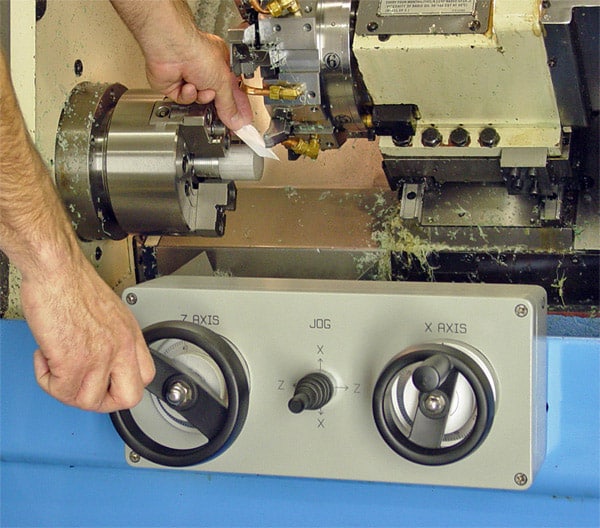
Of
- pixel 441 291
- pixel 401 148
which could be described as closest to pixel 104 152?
pixel 401 148

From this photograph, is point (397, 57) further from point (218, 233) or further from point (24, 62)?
point (24, 62)

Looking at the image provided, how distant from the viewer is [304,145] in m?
1.13

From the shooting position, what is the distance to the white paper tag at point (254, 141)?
1.12m

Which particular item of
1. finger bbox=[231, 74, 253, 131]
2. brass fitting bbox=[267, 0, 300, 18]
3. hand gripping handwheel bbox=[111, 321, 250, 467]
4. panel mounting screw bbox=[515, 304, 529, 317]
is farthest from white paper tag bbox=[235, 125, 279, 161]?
panel mounting screw bbox=[515, 304, 529, 317]

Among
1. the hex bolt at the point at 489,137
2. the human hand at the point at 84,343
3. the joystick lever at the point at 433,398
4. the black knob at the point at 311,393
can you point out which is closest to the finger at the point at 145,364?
the human hand at the point at 84,343

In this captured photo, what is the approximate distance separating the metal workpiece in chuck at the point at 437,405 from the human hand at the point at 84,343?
0.26 metres

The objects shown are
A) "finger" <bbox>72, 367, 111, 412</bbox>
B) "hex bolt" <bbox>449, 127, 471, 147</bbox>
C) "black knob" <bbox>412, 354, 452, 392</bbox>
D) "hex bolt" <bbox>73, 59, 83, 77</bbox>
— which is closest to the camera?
"black knob" <bbox>412, 354, 452, 392</bbox>

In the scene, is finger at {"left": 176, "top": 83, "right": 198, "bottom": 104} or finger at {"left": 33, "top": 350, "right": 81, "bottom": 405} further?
finger at {"left": 176, "top": 83, "right": 198, "bottom": 104}

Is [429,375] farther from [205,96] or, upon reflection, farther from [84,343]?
[205,96]

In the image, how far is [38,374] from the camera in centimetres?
88

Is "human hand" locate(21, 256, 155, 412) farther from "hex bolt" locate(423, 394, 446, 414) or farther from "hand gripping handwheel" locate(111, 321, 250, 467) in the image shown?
"hex bolt" locate(423, 394, 446, 414)

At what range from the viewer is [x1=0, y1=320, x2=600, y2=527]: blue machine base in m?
0.90

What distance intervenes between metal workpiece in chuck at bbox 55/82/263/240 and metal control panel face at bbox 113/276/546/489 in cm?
20

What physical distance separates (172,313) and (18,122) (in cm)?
27
